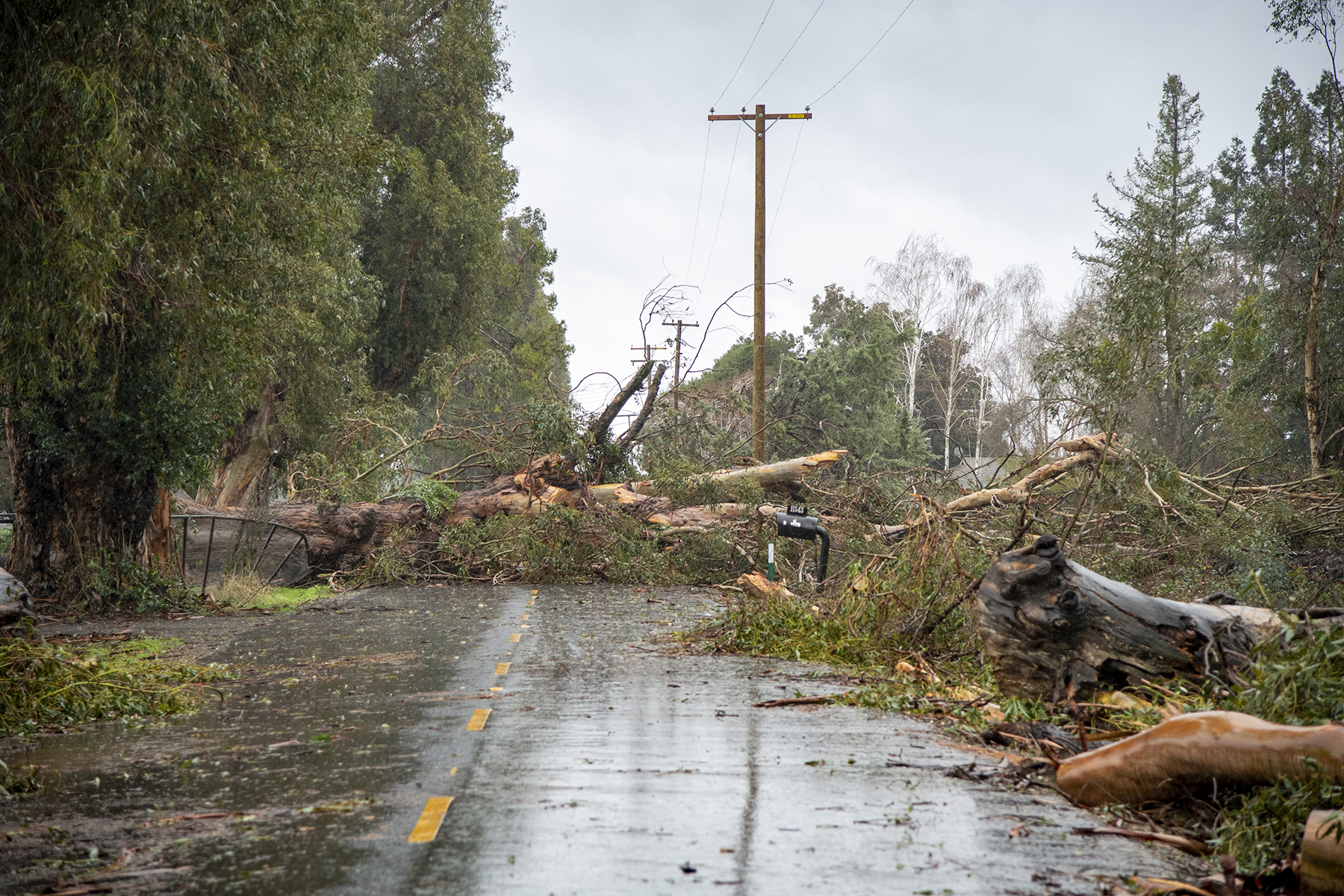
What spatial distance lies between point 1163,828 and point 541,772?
242cm

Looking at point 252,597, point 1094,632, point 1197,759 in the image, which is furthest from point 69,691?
point 252,597

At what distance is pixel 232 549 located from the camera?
1522cm

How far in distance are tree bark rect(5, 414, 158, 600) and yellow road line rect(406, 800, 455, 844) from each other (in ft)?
34.3

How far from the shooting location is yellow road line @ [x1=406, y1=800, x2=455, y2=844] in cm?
347

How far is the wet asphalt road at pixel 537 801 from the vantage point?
126 inches

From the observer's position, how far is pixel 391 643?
9.17 metres

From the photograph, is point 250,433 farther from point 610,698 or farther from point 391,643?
point 610,698

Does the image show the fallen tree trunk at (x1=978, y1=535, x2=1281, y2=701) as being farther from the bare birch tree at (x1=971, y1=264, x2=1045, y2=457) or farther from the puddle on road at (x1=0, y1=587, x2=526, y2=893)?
the bare birch tree at (x1=971, y1=264, x2=1045, y2=457)

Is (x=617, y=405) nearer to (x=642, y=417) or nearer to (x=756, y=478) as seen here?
(x=642, y=417)

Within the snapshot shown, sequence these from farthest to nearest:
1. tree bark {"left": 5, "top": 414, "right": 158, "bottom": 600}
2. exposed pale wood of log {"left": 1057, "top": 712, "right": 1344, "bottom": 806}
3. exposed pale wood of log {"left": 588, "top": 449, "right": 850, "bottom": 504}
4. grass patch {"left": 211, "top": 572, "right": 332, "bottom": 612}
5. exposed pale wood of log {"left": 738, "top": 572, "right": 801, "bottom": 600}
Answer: exposed pale wood of log {"left": 588, "top": 449, "right": 850, "bottom": 504} → grass patch {"left": 211, "top": 572, "right": 332, "bottom": 612} → tree bark {"left": 5, "top": 414, "right": 158, "bottom": 600} → exposed pale wood of log {"left": 738, "top": 572, "right": 801, "bottom": 600} → exposed pale wood of log {"left": 1057, "top": 712, "right": 1344, "bottom": 806}

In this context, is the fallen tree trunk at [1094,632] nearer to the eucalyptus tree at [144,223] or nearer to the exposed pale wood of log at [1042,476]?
the eucalyptus tree at [144,223]

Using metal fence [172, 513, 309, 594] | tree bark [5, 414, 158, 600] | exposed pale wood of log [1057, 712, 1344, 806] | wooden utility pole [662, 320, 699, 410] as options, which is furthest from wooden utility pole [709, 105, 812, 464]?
exposed pale wood of log [1057, 712, 1344, 806]

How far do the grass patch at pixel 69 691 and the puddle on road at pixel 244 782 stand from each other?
249 millimetres

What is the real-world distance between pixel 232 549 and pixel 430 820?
12742 mm
